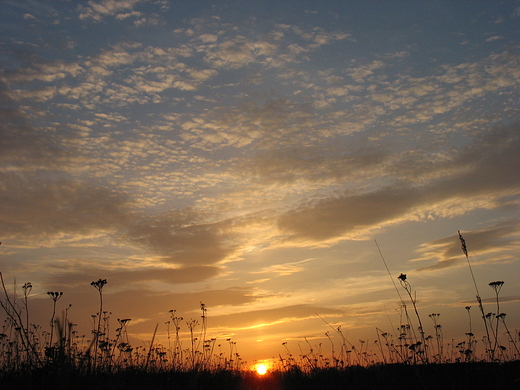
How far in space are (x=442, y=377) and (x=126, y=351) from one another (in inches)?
250

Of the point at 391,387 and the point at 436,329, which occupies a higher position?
the point at 436,329

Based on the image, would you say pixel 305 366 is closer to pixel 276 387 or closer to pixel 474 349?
pixel 276 387

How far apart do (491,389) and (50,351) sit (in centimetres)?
580

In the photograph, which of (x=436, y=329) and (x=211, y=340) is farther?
(x=211, y=340)

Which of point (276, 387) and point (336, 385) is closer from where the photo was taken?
point (336, 385)

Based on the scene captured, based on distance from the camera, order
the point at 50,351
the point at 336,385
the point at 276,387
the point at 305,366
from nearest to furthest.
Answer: the point at 50,351 < the point at 336,385 < the point at 276,387 < the point at 305,366

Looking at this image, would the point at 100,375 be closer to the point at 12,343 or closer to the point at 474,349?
the point at 12,343

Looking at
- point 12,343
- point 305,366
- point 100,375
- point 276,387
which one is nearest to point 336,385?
point 276,387

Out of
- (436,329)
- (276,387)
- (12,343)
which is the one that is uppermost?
(12,343)

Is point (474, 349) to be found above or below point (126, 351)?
below

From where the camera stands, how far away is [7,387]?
4887 millimetres

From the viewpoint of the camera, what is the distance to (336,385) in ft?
22.4

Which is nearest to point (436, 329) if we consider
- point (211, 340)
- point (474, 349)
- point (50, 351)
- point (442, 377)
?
point (474, 349)

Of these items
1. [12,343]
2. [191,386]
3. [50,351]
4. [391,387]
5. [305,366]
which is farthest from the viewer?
[305,366]
